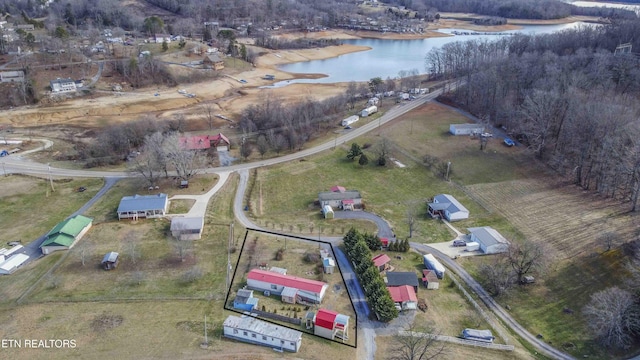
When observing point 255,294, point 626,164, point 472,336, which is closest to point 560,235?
point 626,164

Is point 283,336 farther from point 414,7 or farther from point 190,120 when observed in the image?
point 414,7

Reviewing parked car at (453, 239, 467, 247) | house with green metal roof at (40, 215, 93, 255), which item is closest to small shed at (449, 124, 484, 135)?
parked car at (453, 239, 467, 247)

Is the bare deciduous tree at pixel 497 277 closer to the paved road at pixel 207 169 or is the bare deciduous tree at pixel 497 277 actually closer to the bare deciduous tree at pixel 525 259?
the bare deciduous tree at pixel 525 259

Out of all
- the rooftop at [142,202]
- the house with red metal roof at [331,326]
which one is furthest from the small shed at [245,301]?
the rooftop at [142,202]

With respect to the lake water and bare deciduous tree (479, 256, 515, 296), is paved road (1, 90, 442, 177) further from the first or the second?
the lake water

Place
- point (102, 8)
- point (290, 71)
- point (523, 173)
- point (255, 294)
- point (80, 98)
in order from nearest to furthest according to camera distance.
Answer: point (255, 294)
point (523, 173)
point (80, 98)
point (290, 71)
point (102, 8)

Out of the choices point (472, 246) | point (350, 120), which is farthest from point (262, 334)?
point (350, 120)
